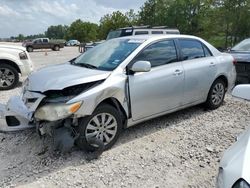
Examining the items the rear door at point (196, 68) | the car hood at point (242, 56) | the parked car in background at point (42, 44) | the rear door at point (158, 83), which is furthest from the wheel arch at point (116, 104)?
the parked car in background at point (42, 44)

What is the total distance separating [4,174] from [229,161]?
8.95 feet

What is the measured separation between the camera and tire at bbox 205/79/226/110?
5.64m

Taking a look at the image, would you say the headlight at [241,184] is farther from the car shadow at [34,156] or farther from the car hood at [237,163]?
the car shadow at [34,156]

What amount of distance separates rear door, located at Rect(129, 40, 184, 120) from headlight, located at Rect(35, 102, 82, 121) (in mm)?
985

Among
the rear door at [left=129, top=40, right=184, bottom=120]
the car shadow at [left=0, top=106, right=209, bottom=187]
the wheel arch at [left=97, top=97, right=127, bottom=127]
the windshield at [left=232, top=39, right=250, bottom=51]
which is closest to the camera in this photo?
the car shadow at [left=0, top=106, right=209, bottom=187]

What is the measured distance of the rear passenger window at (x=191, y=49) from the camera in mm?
5122

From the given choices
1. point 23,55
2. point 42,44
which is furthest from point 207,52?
point 42,44

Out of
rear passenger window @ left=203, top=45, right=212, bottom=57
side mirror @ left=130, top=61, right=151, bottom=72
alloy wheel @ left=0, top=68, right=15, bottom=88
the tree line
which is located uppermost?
the tree line

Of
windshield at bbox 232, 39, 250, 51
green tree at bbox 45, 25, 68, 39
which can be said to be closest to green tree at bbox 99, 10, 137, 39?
windshield at bbox 232, 39, 250, 51

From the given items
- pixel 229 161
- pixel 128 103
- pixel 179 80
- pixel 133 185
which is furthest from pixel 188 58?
pixel 229 161

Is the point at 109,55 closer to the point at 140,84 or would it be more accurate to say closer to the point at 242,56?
the point at 140,84

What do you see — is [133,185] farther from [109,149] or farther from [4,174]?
[4,174]

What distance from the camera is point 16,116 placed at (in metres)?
4.03

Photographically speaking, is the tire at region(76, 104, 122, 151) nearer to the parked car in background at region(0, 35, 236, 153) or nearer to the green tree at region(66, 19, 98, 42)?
the parked car in background at region(0, 35, 236, 153)
